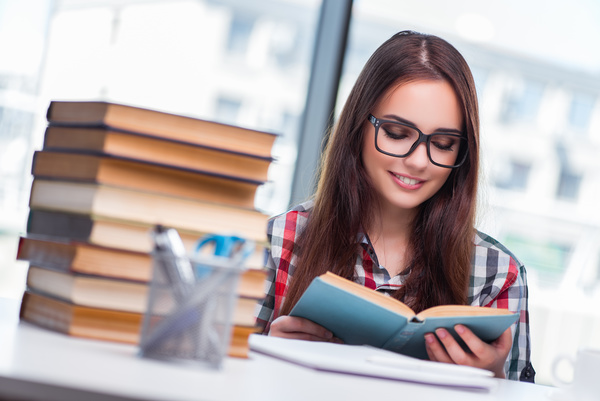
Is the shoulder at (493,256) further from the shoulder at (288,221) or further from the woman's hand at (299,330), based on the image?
the woman's hand at (299,330)

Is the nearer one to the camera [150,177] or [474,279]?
[150,177]

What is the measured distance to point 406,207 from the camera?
1.49 m

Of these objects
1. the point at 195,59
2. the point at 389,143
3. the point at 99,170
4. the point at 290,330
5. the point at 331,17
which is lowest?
the point at 290,330

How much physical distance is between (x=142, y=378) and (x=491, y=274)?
45.3 inches

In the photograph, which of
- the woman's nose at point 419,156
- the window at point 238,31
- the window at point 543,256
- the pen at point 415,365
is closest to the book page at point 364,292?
the pen at point 415,365

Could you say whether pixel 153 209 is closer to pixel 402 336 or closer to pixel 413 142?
pixel 402 336

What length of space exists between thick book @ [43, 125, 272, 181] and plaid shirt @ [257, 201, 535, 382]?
77cm

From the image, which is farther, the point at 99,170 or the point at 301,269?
the point at 301,269

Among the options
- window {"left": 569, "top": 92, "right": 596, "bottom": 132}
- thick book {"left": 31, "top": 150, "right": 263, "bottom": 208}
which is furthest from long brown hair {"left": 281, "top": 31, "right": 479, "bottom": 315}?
window {"left": 569, "top": 92, "right": 596, "bottom": 132}

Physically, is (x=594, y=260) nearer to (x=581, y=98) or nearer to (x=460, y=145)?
(x=581, y=98)

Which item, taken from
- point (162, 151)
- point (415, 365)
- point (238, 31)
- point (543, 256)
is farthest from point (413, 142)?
point (543, 256)

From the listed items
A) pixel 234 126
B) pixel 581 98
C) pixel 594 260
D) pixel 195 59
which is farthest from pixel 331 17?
pixel 234 126

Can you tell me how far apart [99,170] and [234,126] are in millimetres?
151

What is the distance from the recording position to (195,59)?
2.84m
